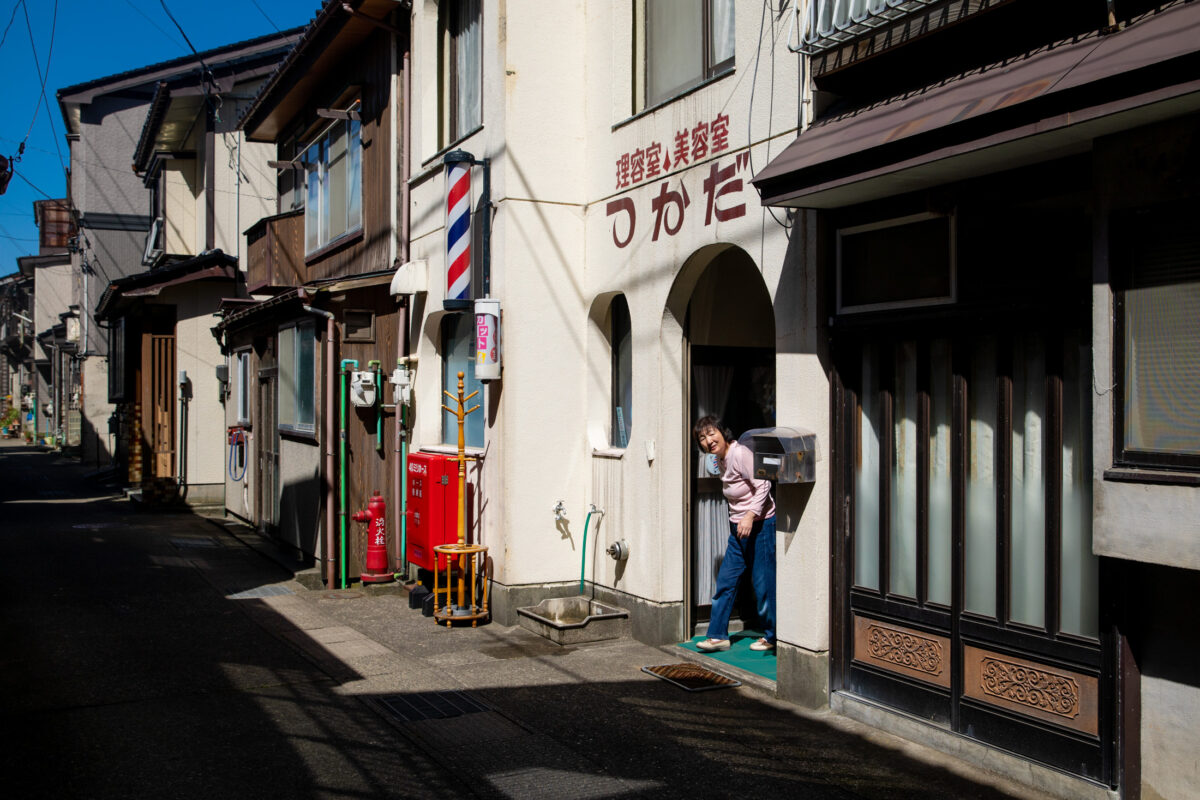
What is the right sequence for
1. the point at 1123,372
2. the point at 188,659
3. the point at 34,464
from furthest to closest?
the point at 34,464 < the point at 188,659 < the point at 1123,372

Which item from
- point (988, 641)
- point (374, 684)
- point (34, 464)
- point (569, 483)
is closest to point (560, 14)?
point (569, 483)

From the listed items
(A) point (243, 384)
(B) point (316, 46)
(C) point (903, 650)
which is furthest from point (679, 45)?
(A) point (243, 384)

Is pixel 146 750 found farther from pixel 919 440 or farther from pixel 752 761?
pixel 919 440

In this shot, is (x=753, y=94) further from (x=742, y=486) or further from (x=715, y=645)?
(x=715, y=645)

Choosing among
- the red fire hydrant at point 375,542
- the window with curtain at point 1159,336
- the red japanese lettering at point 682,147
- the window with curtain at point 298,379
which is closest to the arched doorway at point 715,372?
the red japanese lettering at point 682,147

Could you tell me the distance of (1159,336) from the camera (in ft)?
15.1

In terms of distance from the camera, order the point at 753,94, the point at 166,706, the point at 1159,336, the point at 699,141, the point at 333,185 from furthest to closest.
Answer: the point at 333,185, the point at 699,141, the point at 753,94, the point at 166,706, the point at 1159,336

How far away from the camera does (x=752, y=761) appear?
18.9ft

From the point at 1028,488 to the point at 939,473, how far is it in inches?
24.5

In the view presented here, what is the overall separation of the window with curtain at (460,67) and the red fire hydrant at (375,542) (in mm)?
4035

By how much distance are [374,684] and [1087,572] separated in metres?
4.78

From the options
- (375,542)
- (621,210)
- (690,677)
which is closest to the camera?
(690,677)

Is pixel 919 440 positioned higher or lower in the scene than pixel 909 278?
lower

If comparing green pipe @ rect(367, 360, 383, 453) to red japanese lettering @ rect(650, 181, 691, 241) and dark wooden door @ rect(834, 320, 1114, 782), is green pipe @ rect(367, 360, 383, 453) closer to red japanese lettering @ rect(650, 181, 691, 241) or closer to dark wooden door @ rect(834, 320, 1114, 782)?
red japanese lettering @ rect(650, 181, 691, 241)
